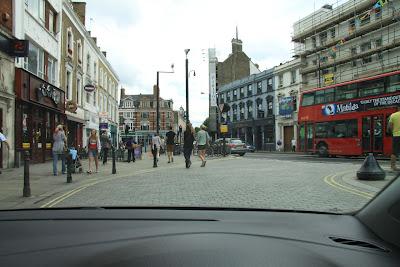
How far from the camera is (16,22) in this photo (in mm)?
16688

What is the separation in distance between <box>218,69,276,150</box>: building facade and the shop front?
106ft

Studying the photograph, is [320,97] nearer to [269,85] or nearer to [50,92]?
[50,92]

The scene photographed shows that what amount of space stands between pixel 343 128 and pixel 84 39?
1960 cm

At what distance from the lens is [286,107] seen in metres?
47.5

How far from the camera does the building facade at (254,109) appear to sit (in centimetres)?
5181

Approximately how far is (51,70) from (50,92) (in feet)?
6.30

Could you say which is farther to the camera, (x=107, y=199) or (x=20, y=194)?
(x=20, y=194)

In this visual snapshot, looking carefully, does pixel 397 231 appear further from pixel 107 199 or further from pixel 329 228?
pixel 107 199

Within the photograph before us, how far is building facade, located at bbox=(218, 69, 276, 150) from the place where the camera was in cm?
5181

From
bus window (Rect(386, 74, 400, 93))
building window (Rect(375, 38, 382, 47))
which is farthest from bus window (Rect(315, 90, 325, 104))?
building window (Rect(375, 38, 382, 47))

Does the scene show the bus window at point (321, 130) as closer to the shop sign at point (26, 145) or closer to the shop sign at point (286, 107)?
the shop sign at point (26, 145)

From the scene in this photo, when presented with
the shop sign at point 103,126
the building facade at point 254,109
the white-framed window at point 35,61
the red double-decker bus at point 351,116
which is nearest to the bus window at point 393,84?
the red double-decker bus at point 351,116

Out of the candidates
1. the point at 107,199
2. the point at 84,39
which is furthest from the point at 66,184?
the point at 84,39

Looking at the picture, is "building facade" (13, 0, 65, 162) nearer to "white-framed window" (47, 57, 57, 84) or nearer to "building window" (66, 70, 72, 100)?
"white-framed window" (47, 57, 57, 84)
